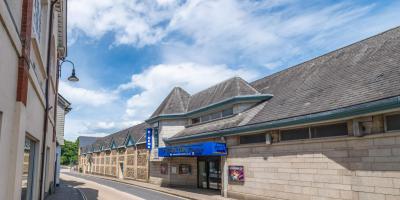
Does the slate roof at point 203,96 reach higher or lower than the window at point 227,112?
higher

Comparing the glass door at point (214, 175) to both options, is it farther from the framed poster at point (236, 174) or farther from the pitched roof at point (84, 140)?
the pitched roof at point (84, 140)

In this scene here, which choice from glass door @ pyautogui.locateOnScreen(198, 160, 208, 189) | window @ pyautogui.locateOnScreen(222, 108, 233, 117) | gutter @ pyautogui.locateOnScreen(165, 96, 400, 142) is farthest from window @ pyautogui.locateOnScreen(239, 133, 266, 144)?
glass door @ pyautogui.locateOnScreen(198, 160, 208, 189)

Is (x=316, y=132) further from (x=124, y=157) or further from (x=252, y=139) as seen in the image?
(x=124, y=157)

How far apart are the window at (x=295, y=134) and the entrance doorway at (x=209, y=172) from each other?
8.03 m

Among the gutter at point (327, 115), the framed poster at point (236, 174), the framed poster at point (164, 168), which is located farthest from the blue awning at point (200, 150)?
the framed poster at point (164, 168)

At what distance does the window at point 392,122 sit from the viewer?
1109 centimetres

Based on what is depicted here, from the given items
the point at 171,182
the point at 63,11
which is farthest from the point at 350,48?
the point at 171,182

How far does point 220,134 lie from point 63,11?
1044 centimetres

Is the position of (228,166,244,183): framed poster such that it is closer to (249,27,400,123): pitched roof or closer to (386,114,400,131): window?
(249,27,400,123): pitched roof

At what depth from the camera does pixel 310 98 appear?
16.1 meters

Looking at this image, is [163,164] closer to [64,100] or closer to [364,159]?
[64,100]

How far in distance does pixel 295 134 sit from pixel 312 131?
100 cm

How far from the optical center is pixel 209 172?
24703 millimetres

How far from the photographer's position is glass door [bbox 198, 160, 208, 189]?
2525 cm
